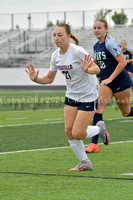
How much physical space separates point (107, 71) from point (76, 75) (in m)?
2.43

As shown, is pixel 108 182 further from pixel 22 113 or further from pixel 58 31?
pixel 22 113

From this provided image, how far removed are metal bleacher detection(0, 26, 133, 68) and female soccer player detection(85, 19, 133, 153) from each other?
27516 millimetres

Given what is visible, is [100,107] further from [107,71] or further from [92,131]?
[92,131]

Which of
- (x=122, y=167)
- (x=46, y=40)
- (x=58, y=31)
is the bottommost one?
(x=46, y=40)

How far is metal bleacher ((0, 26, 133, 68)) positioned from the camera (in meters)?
38.0

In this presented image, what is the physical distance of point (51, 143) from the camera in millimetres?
10023

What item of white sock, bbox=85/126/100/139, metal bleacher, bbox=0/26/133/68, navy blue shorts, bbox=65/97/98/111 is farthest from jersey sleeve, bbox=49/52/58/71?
metal bleacher, bbox=0/26/133/68

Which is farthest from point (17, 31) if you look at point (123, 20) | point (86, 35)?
point (123, 20)

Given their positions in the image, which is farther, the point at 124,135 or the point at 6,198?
the point at 124,135

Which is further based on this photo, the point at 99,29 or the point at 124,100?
the point at 124,100

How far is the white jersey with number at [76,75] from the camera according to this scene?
22.7ft

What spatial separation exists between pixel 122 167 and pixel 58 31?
2.07 meters

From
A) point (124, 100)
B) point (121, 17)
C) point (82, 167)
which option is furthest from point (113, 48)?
point (121, 17)

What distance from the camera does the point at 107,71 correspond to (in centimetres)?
931
